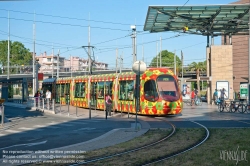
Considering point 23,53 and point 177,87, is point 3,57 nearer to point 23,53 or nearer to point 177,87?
point 23,53

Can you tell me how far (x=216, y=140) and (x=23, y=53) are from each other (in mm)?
88971

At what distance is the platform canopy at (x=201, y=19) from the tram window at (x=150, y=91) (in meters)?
9.22

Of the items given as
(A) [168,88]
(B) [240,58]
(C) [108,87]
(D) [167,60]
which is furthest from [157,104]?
(D) [167,60]

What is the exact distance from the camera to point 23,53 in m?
95.6

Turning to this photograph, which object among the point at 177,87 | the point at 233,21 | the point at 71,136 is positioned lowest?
the point at 71,136

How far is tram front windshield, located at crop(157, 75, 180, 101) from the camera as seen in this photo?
73.8ft

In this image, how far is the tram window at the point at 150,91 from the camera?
73.9 feet

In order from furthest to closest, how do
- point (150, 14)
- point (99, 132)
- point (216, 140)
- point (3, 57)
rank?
point (3, 57), point (150, 14), point (99, 132), point (216, 140)

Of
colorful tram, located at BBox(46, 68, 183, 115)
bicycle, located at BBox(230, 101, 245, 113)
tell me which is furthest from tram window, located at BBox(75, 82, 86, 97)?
bicycle, located at BBox(230, 101, 245, 113)

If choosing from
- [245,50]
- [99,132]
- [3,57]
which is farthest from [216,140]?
[3,57]

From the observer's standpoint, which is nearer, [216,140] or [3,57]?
[216,140]

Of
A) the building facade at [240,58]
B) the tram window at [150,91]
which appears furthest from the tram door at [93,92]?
the building facade at [240,58]

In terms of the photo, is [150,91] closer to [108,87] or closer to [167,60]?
[108,87]

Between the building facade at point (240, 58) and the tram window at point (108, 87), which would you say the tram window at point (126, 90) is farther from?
the building facade at point (240, 58)
